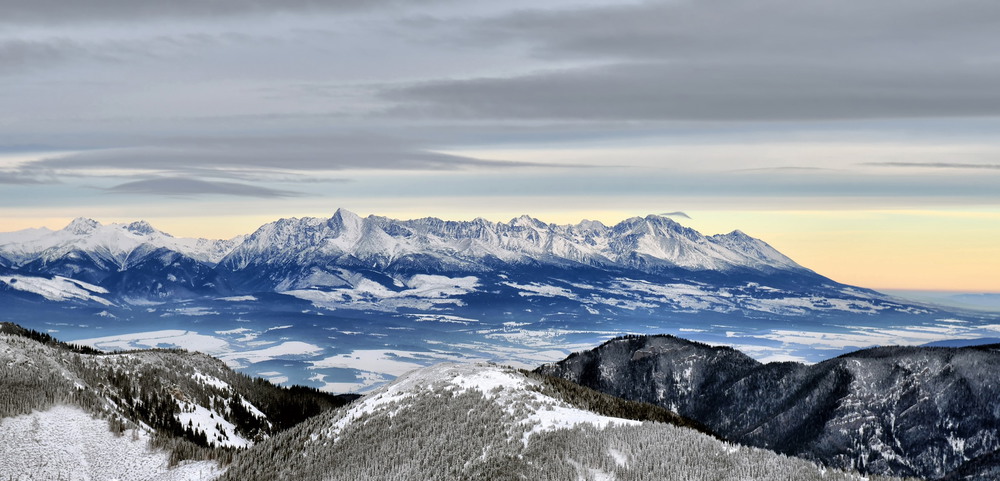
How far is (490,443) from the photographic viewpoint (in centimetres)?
12494

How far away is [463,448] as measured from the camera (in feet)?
414

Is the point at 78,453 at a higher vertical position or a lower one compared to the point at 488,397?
lower

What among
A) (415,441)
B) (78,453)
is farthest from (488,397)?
(78,453)

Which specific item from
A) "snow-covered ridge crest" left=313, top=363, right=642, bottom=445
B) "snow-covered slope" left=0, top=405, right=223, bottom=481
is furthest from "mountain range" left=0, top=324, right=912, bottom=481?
"snow-covered ridge crest" left=313, top=363, right=642, bottom=445

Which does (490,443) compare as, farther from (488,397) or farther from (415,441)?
(488,397)

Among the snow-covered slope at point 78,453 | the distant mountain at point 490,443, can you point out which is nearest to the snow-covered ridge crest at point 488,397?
A: the distant mountain at point 490,443

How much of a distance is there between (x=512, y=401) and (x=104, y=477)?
62.9m

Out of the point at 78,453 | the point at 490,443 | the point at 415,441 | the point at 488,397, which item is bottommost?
the point at 78,453

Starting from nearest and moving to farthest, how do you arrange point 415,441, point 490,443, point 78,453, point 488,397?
point 490,443
point 415,441
point 488,397
point 78,453

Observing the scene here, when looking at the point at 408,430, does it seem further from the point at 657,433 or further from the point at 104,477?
the point at 104,477

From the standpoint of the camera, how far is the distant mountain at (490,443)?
114 m

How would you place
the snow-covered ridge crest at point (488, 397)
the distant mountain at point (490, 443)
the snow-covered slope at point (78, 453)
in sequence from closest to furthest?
the distant mountain at point (490, 443) → the snow-covered ridge crest at point (488, 397) → the snow-covered slope at point (78, 453)

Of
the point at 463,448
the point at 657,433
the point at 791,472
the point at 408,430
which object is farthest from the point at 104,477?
the point at 791,472

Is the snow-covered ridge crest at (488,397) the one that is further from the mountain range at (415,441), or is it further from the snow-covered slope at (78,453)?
the snow-covered slope at (78,453)
